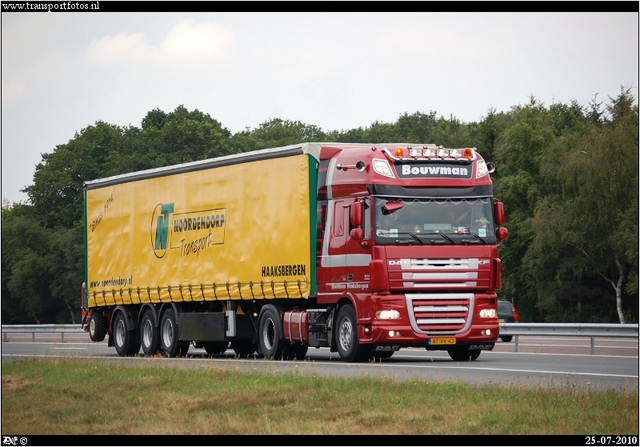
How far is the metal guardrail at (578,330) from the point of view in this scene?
28.0m

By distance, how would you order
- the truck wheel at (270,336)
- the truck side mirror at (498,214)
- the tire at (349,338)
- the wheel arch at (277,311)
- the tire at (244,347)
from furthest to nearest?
1. the tire at (244,347)
2. the truck wheel at (270,336)
3. the wheel arch at (277,311)
4. the truck side mirror at (498,214)
5. the tire at (349,338)

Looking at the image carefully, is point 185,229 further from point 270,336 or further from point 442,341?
point 442,341

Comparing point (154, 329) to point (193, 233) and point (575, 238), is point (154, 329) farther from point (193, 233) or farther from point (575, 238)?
point (575, 238)

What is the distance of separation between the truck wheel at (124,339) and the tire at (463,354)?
921cm

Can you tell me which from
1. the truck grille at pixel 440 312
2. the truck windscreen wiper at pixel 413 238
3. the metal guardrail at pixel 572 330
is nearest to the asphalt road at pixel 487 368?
the truck grille at pixel 440 312

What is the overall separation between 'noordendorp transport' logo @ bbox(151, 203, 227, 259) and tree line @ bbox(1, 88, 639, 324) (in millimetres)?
31516

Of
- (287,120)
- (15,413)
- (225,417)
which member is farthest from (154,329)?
(287,120)

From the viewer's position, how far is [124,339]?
102ft

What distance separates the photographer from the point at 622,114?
199 feet

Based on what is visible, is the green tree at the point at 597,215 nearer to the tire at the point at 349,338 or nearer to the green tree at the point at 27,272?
the tire at the point at 349,338

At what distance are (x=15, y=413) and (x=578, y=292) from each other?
52.3m

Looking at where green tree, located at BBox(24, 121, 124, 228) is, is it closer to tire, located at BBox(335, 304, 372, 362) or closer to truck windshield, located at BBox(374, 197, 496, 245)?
tire, located at BBox(335, 304, 372, 362)

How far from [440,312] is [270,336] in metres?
4.45

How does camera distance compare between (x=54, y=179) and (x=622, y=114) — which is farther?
(x=54, y=179)
